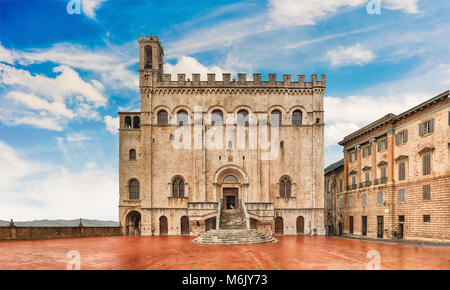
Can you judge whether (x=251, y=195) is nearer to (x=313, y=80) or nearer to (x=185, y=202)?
(x=185, y=202)

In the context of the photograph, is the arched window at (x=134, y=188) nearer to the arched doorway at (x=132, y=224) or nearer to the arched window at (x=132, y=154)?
the arched doorway at (x=132, y=224)

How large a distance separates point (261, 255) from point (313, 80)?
25564 millimetres

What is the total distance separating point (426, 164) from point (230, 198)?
751 inches

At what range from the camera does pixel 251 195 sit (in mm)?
37344

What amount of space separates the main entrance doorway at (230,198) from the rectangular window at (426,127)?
60.9 ft

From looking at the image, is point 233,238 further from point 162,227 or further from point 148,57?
point 148,57

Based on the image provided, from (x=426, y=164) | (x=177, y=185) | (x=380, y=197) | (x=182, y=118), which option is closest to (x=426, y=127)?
(x=426, y=164)

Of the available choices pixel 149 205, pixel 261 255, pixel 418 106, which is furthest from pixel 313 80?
pixel 261 255

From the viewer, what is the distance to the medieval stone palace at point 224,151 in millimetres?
37250

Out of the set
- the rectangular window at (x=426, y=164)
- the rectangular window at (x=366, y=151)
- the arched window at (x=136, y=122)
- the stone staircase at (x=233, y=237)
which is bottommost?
the stone staircase at (x=233, y=237)

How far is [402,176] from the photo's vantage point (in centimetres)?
3008

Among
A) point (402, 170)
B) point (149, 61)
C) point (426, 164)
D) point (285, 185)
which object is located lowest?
point (285, 185)

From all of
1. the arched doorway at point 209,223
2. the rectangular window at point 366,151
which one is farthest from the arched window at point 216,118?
the rectangular window at point 366,151

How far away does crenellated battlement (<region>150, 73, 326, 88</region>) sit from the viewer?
1521 inches
